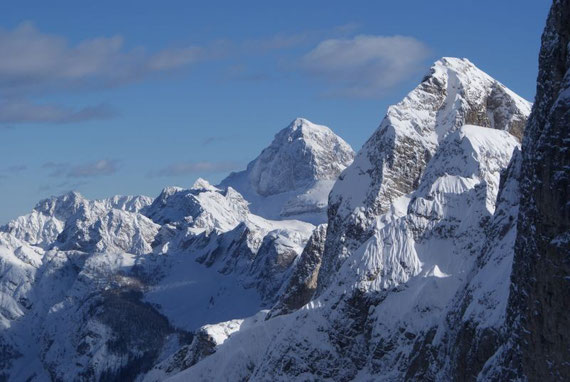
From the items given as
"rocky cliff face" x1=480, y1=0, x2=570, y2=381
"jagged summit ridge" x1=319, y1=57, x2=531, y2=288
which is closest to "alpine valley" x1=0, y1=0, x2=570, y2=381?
"rocky cliff face" x1=480, y1=0, x2=570, y2=381

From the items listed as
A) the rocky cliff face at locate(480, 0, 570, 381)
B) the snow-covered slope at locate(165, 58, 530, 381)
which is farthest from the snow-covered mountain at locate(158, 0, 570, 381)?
the snow-covered slope at locate(165, 58, 530, 381)

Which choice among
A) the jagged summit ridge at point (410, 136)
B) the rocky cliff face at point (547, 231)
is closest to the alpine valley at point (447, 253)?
the rocky cliff face at point (547, 231)

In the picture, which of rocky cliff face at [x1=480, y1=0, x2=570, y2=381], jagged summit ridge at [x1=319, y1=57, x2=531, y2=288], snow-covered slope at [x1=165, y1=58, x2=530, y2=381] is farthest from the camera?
jagged summit ridge at [x1=319, y1=57, x2=531, y2=288]

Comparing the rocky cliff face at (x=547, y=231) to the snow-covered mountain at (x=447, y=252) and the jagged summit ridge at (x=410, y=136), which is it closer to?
the snow-covered mountain at (x=447, y=252)

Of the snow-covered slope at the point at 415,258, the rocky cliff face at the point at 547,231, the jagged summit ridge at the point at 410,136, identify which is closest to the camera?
the rocky cliff face at the point at 547,231

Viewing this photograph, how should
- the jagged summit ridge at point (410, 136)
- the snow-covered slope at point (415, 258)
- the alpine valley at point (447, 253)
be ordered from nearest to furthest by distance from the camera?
the alpine valley at point (447, 253), the snow-covered slope at point (415, 258), the jagged summit ridge at point (410, 136)

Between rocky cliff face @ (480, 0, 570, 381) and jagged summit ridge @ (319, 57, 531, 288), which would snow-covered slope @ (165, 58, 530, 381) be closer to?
jagged summit ridge @ (319, 57, 531, 288)

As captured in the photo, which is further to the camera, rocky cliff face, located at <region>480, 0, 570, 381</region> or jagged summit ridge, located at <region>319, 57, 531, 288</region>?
jagged summit ridge, located at <region>319, 57, 531, 288</region>

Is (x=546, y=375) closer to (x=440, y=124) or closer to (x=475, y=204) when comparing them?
(x=475, y=204)

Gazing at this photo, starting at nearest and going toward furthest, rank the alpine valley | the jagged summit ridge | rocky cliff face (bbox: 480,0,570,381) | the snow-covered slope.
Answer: rocky cliff face (bbox: 480,0,570,381) → the alpine valley → the snow-covered slope → the jagged summit ridge

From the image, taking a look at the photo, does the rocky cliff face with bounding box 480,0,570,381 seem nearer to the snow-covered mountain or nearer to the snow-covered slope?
the snow-covered mountain

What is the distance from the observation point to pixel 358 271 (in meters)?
130

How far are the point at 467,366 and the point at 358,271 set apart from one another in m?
48.2

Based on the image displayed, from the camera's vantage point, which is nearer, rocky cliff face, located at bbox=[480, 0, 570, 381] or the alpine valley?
rocky cliff face, located at bbox=[480, 0, 570, 381]
